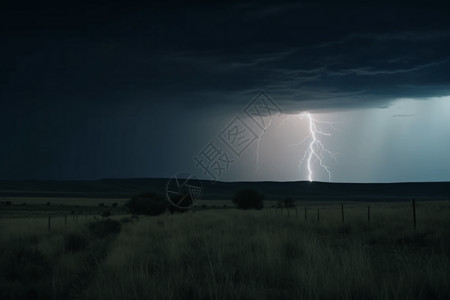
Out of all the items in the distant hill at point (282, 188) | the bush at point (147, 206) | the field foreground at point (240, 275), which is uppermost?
the distant hill at point (282, 188)

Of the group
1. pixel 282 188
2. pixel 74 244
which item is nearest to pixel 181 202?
pixel 74 244

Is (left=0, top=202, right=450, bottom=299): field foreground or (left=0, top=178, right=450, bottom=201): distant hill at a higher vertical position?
(left=0, top=178, right=450, bottom=201): distant hill

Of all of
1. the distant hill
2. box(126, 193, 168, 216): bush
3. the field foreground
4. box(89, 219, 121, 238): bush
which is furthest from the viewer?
the distant hill

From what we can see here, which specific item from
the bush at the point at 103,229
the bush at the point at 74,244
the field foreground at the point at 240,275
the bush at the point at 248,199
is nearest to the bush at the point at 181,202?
the bush at the point at 248,199

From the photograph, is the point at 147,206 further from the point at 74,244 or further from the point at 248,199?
the point at 74,244

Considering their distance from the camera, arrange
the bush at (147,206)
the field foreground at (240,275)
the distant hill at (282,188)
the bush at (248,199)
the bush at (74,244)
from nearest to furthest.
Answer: the field foreground at (240,275), the bush at (74,244), the bush at (147,206), the bush at (248,199), the distant hill at (282,188)

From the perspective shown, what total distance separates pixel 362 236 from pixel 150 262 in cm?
1021

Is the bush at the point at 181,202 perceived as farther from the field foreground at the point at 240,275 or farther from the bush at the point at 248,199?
the field foreground at the point at 240,275

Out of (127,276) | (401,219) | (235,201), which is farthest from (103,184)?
(127,276)

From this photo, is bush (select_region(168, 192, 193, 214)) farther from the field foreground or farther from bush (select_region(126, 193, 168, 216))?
the field foreground

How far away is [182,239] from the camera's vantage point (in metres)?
15.7

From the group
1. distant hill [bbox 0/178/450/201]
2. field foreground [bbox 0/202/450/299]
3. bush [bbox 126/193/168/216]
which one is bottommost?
field foreground [bbox 0/202/450/299]

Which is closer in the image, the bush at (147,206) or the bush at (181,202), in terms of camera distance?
the bush at (147,206)

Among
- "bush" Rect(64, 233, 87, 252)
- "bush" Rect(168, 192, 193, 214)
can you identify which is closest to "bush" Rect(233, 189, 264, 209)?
"bush" Rect(168, 192, 193, 214)
